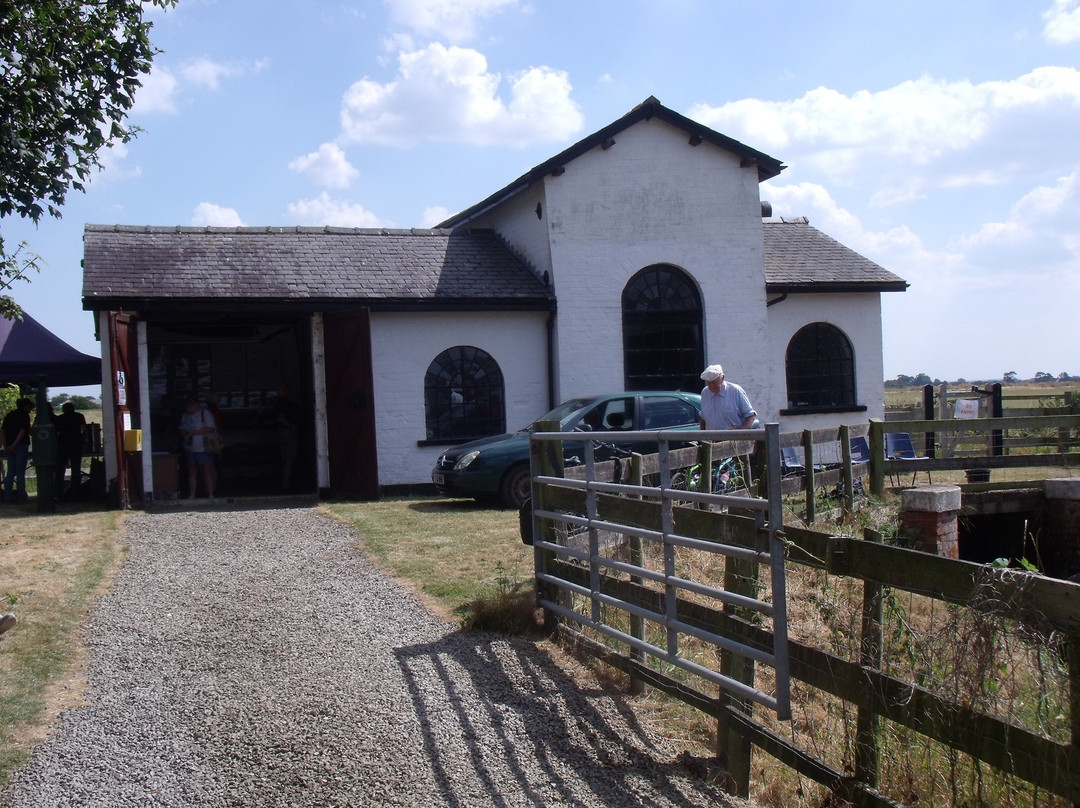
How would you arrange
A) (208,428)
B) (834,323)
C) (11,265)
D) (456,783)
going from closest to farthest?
(456,783), (11,265), (208,428), (834,323)

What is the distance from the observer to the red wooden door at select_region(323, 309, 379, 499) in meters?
15.5

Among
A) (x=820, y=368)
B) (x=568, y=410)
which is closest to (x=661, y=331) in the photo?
(x=820, y=368)

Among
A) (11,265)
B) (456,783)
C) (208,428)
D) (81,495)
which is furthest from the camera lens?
(81,495)

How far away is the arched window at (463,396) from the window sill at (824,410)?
548 cm

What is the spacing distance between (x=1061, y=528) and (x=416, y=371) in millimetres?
9594

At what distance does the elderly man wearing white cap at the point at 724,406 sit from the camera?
10.0 metres

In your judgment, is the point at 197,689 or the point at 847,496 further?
the point at 847,496

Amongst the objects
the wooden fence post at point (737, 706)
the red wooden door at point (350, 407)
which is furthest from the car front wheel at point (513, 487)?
the wooden fence post at point (737, 706)

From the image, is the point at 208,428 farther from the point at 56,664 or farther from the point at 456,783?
the point at 456,783

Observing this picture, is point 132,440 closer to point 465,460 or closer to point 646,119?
point 465,460

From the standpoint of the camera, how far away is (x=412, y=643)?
6.75 metres

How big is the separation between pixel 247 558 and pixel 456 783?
623cm

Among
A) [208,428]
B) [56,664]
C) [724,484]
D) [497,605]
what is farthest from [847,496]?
[208,428]

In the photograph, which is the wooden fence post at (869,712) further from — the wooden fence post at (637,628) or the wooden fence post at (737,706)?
the wooden fence post at (637,628)
